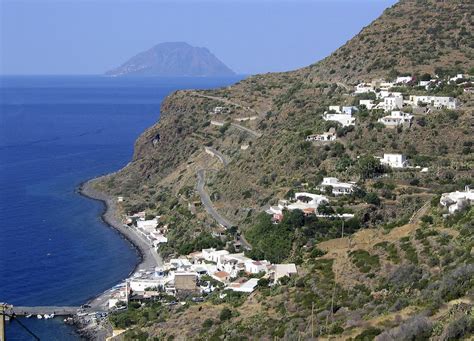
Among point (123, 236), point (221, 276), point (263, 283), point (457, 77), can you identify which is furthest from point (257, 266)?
point (457, 77)

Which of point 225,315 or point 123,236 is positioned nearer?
point 225,315

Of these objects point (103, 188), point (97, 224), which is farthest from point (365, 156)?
point (103, 188)

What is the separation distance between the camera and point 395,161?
48.6m

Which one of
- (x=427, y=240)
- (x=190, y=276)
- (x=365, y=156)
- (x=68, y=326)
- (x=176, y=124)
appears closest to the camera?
(x=427, y=240)

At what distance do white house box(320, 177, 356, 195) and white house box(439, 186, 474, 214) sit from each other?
40.5 ft

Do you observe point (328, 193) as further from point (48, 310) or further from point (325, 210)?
point (48, 310)

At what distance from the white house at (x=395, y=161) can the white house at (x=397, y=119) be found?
4.57m

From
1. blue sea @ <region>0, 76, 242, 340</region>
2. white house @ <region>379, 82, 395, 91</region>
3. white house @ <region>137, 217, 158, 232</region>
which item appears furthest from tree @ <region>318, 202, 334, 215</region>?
white house @ <region>137, 217, 158, 232</region>

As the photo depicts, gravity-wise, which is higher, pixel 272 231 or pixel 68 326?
pixel 272 231

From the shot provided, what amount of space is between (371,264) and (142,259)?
1138 inches

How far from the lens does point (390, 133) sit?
52.4 meters

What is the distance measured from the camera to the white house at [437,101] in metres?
53.6

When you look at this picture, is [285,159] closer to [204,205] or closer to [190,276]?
[204,205]

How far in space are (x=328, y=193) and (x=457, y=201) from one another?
1477 cm
